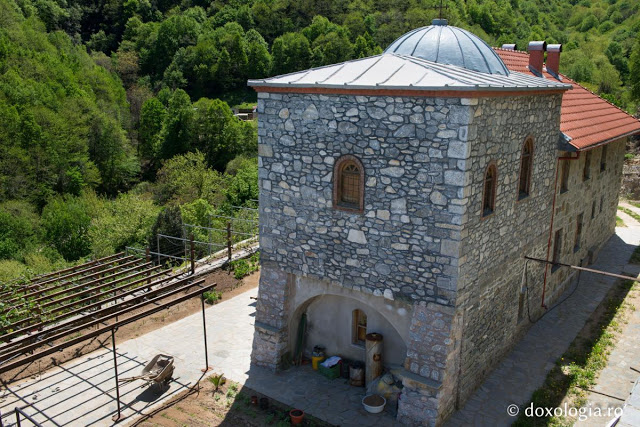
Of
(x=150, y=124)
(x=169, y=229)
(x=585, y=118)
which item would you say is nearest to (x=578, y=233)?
(x=585, y=118)

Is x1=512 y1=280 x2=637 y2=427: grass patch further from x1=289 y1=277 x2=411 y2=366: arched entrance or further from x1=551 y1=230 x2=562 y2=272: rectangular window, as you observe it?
x1=289 y1=277 x2=411 y2=366: arched entrance

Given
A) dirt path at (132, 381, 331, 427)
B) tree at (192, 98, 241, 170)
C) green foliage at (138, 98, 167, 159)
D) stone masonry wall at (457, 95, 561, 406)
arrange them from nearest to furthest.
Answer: stone masonry wall at (457, 95, 561, 406)
dirt path at (132, 381, 331, 427)
tree at (192, 98, 241, 170)
green foliage at (138, 98, 167, 159)

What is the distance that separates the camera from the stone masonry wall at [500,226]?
8.61 metres

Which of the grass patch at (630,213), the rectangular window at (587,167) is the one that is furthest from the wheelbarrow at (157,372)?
the grass patch at (630,213)

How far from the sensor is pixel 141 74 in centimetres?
6147

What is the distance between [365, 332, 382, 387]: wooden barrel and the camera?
33.0ft

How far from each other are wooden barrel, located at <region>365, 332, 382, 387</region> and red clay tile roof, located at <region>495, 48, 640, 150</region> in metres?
6.80

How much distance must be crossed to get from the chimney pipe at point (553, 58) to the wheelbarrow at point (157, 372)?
48.0ft

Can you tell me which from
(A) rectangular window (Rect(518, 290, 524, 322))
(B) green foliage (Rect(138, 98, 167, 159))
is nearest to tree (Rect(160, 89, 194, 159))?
(B) green foliage (Rect(138, 98, 167, 159))

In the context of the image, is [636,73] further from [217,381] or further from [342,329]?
[217,381]

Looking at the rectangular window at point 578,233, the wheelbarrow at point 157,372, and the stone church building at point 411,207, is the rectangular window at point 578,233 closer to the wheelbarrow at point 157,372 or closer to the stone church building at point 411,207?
the stone church building at point 411,207

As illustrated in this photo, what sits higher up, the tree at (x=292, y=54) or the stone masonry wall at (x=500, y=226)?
the tree at (x=292, y=54)

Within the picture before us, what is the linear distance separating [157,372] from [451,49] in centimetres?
932

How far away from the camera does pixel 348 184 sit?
30.8 feet
